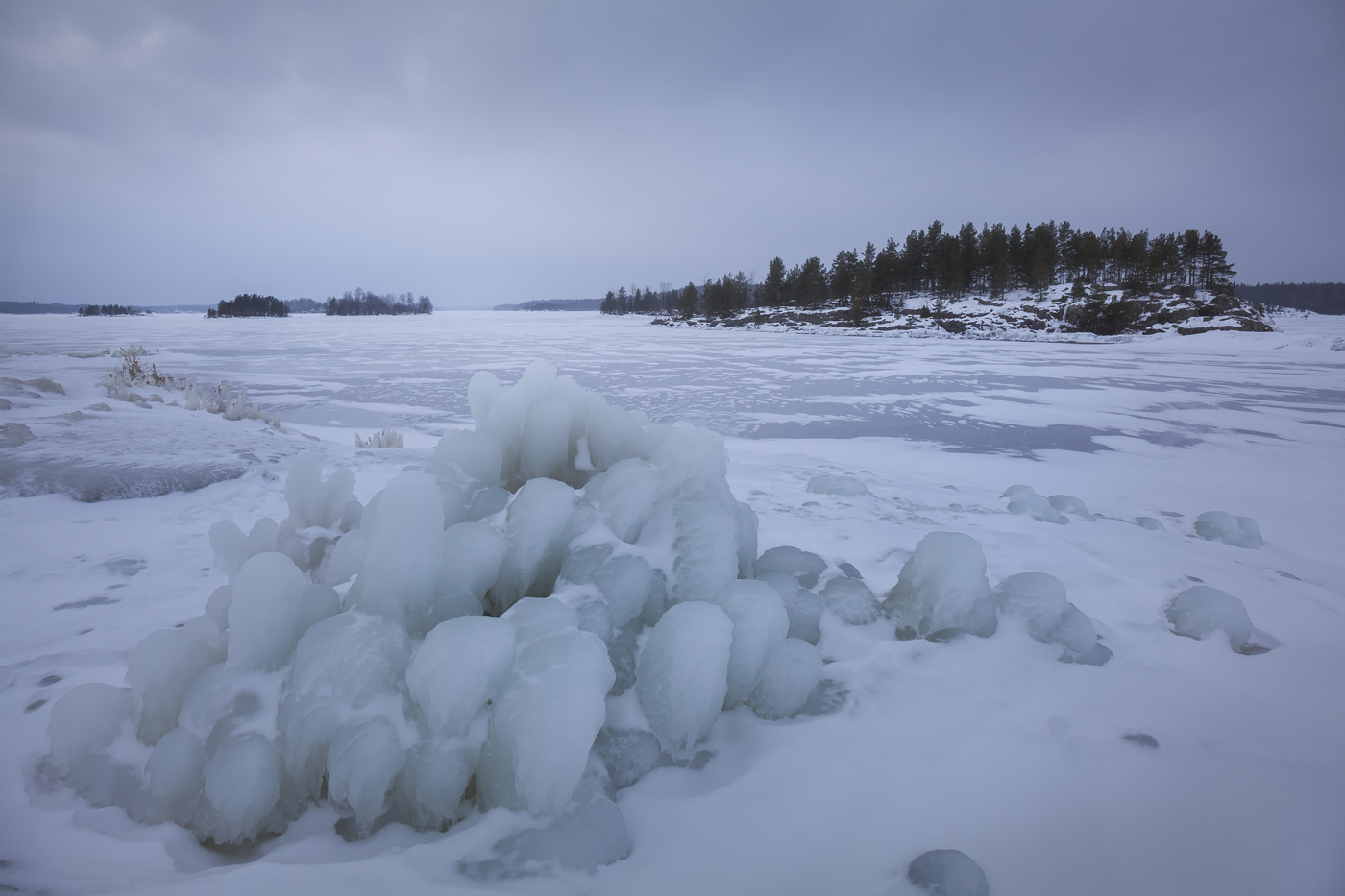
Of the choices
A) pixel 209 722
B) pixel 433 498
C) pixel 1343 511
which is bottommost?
pixel 1343 511

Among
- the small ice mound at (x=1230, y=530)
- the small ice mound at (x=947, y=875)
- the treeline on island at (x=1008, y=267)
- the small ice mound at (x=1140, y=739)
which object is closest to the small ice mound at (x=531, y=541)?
the small ice mound at (x=947, y=875)

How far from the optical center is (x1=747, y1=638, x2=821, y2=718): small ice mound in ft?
6.48

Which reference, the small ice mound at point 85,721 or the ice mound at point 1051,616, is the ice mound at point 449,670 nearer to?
the small ice mound at point 85,721

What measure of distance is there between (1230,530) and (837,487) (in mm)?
2816

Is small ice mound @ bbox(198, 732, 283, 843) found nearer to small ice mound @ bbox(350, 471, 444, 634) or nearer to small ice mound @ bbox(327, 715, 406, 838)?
small ice mound @ bbox(327, 715, 406, 838)

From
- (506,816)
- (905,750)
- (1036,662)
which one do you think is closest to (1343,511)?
A: (1036,662)

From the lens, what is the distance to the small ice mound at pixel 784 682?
1977 mm

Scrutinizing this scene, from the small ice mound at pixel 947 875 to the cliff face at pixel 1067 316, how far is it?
45.3 m

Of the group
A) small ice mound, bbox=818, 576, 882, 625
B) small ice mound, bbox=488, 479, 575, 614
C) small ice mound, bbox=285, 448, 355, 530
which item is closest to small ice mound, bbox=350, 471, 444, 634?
small ice mound, bbox=488, 479, 575, 614

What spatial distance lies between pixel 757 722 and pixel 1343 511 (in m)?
6.40

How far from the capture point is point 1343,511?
191 inches

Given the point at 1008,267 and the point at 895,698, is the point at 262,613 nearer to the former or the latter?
the point at 895,698

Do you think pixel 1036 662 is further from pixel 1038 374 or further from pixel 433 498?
pixel 1038 374

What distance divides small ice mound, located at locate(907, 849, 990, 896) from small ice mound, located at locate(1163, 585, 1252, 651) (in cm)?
197
